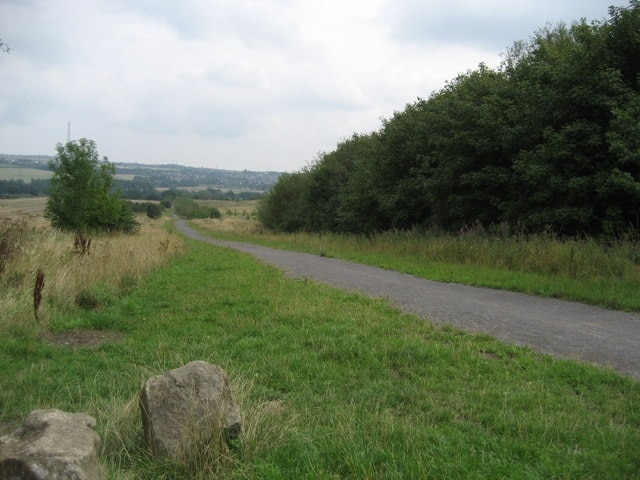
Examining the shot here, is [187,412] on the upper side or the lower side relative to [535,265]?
lower

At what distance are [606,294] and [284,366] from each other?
260 inches

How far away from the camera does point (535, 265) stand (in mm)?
12781

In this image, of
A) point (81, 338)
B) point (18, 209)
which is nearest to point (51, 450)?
point (81, 338)

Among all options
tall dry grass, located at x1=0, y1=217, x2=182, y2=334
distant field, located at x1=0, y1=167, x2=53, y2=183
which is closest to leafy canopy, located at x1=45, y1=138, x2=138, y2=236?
tall dry grass, located at x1=0, y1=217, x2=182, y2=334

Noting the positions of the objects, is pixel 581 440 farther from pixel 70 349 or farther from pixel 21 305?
pixel 21 305

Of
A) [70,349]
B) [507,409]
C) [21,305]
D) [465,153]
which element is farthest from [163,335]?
[465,153]

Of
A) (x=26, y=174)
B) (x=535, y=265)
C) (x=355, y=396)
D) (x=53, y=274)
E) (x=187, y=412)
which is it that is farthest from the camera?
(x=26, y=174)

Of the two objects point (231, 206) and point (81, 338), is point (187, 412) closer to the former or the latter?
point (81, 338)

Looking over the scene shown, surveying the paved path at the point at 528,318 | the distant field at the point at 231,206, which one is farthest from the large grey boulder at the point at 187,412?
the distant field at the point at 231,206

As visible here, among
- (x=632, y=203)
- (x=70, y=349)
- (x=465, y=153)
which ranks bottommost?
(x=70, y=349)

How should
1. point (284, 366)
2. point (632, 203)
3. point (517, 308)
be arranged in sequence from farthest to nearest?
point (632, 203), point (517, 308), point (284, 366)

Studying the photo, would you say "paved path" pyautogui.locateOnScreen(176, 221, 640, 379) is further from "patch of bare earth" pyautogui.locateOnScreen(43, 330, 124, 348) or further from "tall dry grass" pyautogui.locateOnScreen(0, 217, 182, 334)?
"tall dry grass" pyautogui.locateOnScreen(0, 217, 182, 334)

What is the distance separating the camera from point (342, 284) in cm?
1238

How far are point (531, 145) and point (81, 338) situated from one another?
643 inches
